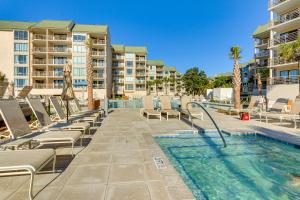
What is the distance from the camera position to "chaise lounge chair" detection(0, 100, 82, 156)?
4578 millimetres

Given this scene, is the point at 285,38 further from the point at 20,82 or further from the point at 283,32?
the point at 20,82

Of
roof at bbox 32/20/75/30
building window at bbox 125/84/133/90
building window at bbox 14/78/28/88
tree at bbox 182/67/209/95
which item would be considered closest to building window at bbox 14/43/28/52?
roof at bbox 32/20/75/30

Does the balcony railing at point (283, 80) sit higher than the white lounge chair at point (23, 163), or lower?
higher

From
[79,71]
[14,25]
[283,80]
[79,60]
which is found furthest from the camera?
[79,71]

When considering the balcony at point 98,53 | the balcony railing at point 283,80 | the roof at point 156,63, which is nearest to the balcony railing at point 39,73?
the balcony at point 98,53

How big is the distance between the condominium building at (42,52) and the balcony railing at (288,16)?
32892 mm

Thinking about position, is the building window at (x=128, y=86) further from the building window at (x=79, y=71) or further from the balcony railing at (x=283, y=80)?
the balcony railing at (x=283, y=80)

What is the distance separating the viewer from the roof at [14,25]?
145ft

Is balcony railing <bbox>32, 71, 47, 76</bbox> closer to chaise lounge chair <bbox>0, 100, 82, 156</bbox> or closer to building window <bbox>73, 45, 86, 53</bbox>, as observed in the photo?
building window <bbox>73, 45, 86, 53</bbox>

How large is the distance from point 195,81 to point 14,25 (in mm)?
52945

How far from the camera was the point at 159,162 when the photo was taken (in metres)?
4.37

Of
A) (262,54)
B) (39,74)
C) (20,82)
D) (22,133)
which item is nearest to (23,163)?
(22,133)

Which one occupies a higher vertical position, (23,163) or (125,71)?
(125,71)

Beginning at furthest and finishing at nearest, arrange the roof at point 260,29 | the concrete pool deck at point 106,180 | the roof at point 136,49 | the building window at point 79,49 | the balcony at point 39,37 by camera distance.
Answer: the roof at point 136,49 < the building window at point 79,49 < the balcony at point 39,37 < the roof at point 260,29 < the concrete pool deck at point 106,180
